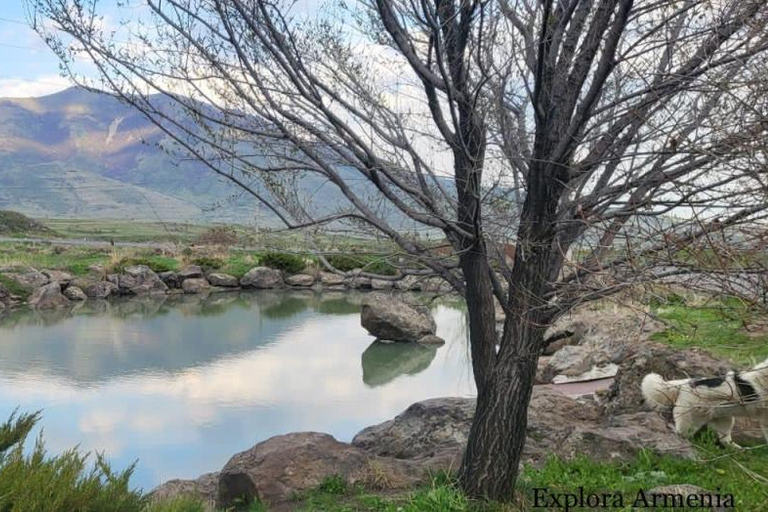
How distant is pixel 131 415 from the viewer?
425 inches

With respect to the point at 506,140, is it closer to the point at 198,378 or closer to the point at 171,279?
the point at 198,378

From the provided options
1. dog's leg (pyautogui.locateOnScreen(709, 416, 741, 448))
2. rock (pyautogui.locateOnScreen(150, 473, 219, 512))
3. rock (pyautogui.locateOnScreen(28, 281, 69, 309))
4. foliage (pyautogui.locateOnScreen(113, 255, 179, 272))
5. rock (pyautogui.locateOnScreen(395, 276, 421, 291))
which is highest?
foliage (pyautogui.locateOnScreen(113, 255, 179, 272))

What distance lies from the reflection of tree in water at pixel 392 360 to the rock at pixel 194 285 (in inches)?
422

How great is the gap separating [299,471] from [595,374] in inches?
221

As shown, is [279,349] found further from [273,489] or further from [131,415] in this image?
[273,489]

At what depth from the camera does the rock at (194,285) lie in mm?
26078

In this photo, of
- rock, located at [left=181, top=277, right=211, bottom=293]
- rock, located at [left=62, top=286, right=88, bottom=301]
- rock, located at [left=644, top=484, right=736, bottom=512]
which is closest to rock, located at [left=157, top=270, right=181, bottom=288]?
rock, located at [left=181, top=277, right=211, bottom=293]

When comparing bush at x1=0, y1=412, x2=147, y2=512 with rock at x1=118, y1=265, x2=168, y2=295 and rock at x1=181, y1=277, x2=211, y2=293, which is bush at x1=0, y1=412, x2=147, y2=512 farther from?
A: rock at x1=181, y1=277, x2=211, y2=293

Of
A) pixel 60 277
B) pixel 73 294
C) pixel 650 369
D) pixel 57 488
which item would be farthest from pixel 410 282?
pixel 60 277

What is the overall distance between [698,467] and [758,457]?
631 millimetres

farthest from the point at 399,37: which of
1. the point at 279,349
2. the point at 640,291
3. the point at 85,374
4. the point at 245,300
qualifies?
the point at 245,300

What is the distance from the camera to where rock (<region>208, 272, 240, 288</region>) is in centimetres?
2733

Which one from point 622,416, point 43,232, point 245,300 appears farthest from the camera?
point 43,232

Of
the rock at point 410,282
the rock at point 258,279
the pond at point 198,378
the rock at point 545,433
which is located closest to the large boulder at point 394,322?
the pond at point 198,378
